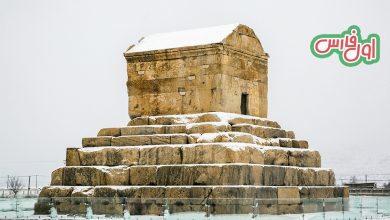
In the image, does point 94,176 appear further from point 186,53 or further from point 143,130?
point 186,53

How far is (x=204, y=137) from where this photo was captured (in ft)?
87.8

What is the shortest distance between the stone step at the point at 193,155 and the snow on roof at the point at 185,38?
147 inches

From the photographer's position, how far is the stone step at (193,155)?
25.9 meters

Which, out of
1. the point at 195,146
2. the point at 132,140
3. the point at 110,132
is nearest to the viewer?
the point at 195,146

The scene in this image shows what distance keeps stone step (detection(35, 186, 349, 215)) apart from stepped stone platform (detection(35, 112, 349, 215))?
0.03m

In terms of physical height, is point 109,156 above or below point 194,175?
above

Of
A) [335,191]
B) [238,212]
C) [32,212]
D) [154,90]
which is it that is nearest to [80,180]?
[32,212]

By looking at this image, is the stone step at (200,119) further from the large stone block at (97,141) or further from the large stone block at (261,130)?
the large stone block at (97,141)

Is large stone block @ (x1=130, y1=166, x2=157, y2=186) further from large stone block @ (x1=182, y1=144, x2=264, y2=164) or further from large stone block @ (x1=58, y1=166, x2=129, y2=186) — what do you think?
large stone block @ (x1=182, y1=144, x2=264, y2=164)

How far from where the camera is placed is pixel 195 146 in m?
26.3

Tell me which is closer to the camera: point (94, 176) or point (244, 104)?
point (94, 176)

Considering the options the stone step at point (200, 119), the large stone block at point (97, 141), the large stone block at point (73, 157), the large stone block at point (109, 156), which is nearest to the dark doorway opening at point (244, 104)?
the stone step at point (200, 119)

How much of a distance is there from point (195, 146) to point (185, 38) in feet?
15.2

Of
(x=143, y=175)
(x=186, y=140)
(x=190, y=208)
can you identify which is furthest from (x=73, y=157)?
(x=190, y=208)
